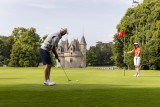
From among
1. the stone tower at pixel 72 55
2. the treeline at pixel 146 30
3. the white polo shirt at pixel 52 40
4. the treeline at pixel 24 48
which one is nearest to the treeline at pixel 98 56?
the stone tower at pixel 72 55

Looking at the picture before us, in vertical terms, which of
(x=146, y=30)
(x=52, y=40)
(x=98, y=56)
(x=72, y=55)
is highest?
(x=146, y=30)

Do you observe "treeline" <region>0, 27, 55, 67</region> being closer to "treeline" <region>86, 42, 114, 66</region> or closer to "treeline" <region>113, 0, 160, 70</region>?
"treeline" <region>113, 0, 160, 70</region>

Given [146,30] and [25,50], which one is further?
[25,50]

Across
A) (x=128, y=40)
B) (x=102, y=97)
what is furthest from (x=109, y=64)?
(x=102, y=97)

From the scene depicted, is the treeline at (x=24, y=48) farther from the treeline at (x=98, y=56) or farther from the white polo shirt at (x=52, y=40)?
the white polo shirt at (x=52, y=40)

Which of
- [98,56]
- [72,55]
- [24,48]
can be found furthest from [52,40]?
[98,56]

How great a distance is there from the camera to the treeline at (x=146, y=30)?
44531 millimetres

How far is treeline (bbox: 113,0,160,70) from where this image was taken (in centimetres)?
4453

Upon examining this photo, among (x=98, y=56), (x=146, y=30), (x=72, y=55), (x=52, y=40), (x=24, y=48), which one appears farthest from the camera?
(x=98, y=56)

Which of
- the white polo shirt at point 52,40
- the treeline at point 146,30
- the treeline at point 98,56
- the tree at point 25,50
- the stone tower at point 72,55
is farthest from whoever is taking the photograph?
the treeline at point 98,56

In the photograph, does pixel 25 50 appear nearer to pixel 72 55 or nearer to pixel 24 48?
pixel 24 48

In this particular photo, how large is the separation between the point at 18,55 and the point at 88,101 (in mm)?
63843

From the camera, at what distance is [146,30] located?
46.7 m

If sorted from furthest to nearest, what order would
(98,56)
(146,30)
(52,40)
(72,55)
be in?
(98,56) < (72,55) < (146,30) < (52,40)
